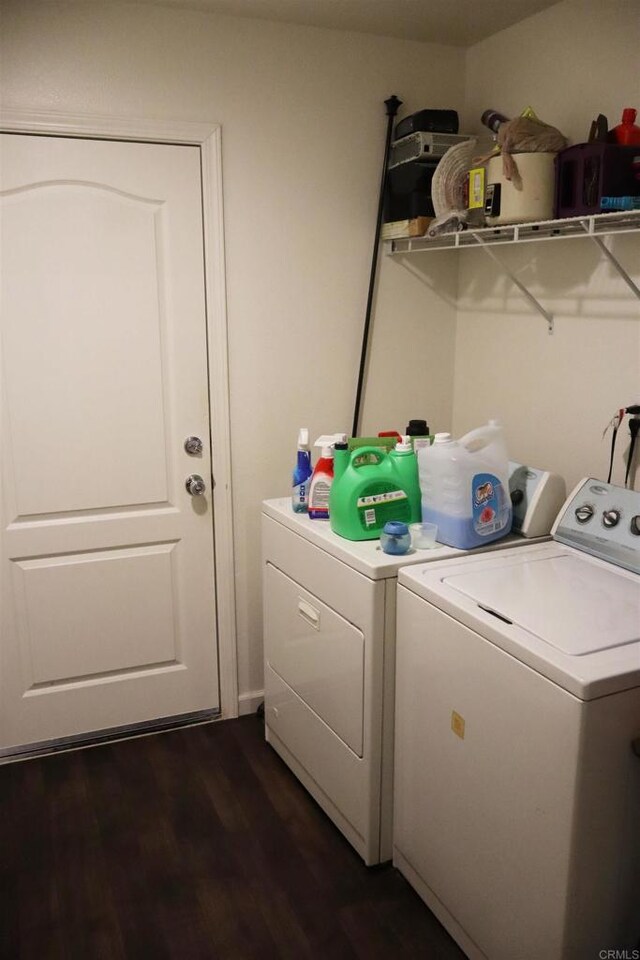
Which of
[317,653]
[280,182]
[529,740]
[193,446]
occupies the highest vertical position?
[280,182]

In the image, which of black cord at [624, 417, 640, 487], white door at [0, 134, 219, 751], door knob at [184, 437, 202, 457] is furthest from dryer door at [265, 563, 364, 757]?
black cord at [624, 417, 640, 487]

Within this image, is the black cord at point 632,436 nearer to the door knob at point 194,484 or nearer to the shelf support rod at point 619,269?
the shelf support rod at point 619,269

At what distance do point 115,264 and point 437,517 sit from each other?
51.3 inches

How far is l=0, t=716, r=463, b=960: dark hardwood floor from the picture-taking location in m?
1.89

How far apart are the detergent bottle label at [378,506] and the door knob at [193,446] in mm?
783

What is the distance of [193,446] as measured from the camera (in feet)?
8.72

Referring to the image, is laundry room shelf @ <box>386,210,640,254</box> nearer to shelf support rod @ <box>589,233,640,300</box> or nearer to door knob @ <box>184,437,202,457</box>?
shelf support rod @ <box>589,233,640,300</box>

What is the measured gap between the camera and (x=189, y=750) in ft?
8.80

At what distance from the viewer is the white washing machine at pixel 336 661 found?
1996 mm

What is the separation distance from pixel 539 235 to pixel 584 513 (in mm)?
832

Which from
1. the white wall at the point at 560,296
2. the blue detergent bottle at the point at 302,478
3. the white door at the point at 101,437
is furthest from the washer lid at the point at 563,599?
the white door at the point at 101,437

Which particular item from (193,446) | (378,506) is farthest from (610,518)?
(193,446)

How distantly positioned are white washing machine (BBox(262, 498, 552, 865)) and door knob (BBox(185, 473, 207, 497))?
0.27 meters

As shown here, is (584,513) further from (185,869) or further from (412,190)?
(185,869)
